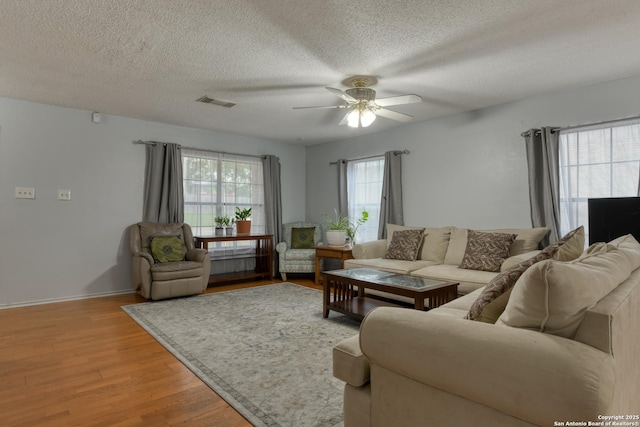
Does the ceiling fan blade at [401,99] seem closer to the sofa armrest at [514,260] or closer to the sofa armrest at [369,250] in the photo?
the sofa armrest at [514,260]

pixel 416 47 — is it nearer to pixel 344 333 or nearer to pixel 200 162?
pixel 344 333

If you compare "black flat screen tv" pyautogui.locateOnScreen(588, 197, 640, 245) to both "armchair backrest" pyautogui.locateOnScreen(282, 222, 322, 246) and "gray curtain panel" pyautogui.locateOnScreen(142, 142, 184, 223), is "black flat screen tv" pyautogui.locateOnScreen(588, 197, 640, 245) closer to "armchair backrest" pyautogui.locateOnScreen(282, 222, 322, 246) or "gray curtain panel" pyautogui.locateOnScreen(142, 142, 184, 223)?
"armchair backrest" pyautogui.locateOnScreen(282, 222, 322, 246)

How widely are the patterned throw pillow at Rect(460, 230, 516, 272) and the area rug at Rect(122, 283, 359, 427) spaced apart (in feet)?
4.85

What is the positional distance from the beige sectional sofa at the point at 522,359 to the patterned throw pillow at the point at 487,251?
223 cm

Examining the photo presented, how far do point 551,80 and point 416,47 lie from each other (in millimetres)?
1717

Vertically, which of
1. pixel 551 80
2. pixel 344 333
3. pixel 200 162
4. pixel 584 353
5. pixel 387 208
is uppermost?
pixel 551 80

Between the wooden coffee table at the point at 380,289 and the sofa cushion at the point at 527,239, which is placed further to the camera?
the sofa cushion at the point at 527,239

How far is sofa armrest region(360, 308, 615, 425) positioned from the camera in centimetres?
96

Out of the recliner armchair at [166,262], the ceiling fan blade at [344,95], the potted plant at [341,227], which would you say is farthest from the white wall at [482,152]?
the recliner armchair at [166,262]

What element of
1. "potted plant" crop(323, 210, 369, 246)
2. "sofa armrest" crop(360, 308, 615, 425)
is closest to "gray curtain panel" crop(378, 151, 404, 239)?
"potted plant" crop(323, 210, 369, 246)

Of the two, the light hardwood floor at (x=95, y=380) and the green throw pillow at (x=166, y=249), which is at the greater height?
the green throw pillow at (x=166, y=249)

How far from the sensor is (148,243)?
4.75 m

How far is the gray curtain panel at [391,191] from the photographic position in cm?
527

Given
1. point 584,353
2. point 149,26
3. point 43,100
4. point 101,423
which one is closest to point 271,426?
point 101,423
